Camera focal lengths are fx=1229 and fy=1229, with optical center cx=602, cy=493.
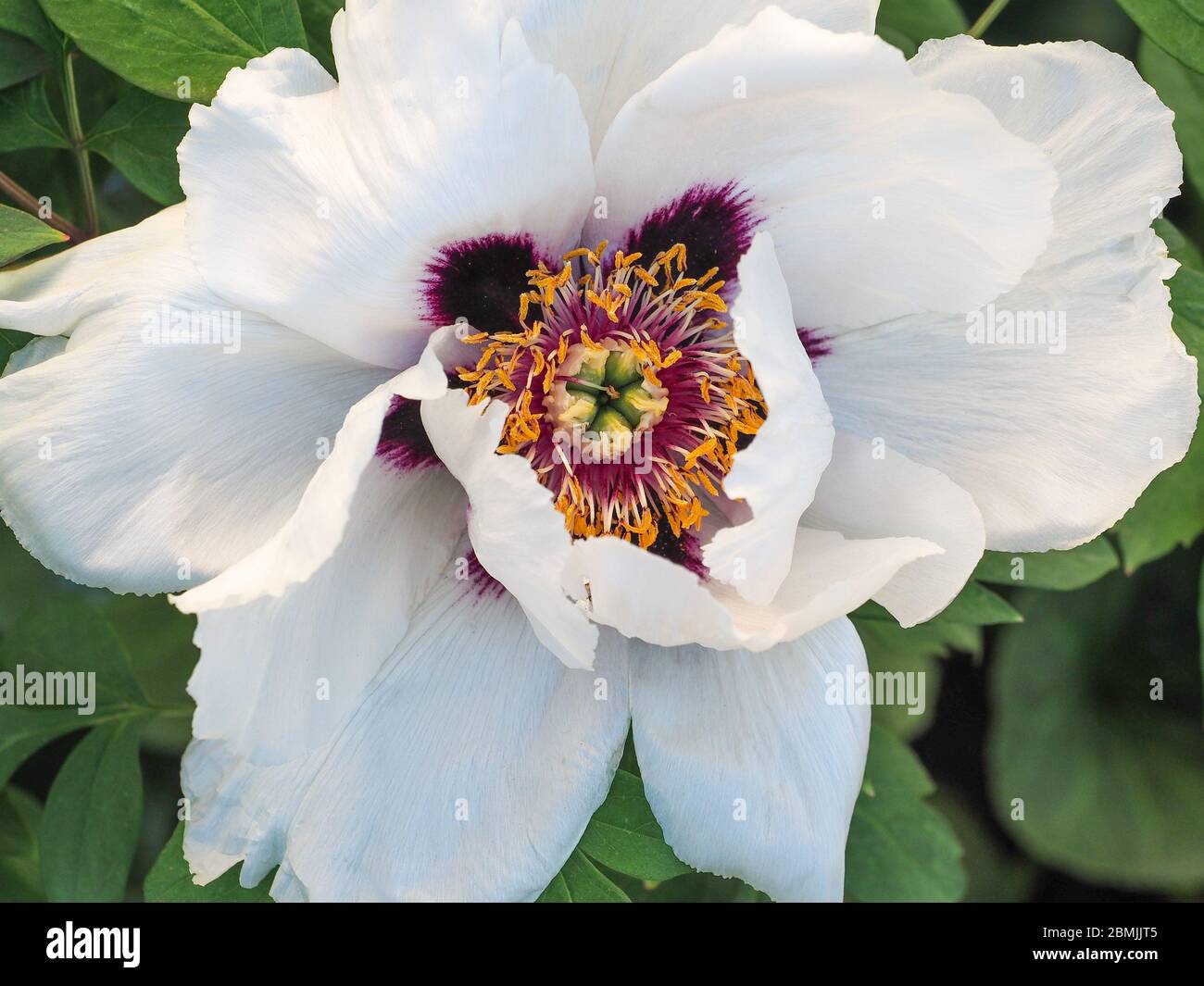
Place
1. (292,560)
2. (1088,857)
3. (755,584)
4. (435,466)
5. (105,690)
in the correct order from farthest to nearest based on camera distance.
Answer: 1. (1088,857)
2. (105,690)
3. (435,466)
4. (755,584)
5. (292,560)

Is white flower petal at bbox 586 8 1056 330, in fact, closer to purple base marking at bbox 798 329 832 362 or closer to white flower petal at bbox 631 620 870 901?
purple base marking at bbox 798 329 832 362

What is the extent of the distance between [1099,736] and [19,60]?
66.3 inches

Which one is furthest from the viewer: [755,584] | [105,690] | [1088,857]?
Result: [1088,857]

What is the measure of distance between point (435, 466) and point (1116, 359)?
1.70 ft

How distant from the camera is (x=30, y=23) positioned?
1.00 m

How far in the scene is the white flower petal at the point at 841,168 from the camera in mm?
778

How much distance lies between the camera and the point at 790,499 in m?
0.82

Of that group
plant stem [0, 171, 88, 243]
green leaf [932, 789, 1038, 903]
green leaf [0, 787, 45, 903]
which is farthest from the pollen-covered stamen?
green leaf [932, 789, 1038, 903]

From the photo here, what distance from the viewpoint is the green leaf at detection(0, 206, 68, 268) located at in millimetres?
864

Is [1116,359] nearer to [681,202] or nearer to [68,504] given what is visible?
[681,202]

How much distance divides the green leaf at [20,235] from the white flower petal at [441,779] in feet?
1.24

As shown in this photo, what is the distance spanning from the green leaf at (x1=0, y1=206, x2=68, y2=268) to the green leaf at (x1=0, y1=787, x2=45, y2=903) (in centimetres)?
76

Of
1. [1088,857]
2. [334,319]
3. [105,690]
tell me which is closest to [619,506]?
[334,319]

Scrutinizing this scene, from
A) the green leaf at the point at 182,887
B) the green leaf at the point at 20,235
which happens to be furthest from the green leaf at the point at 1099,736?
the green leaf at the point at 20,235
